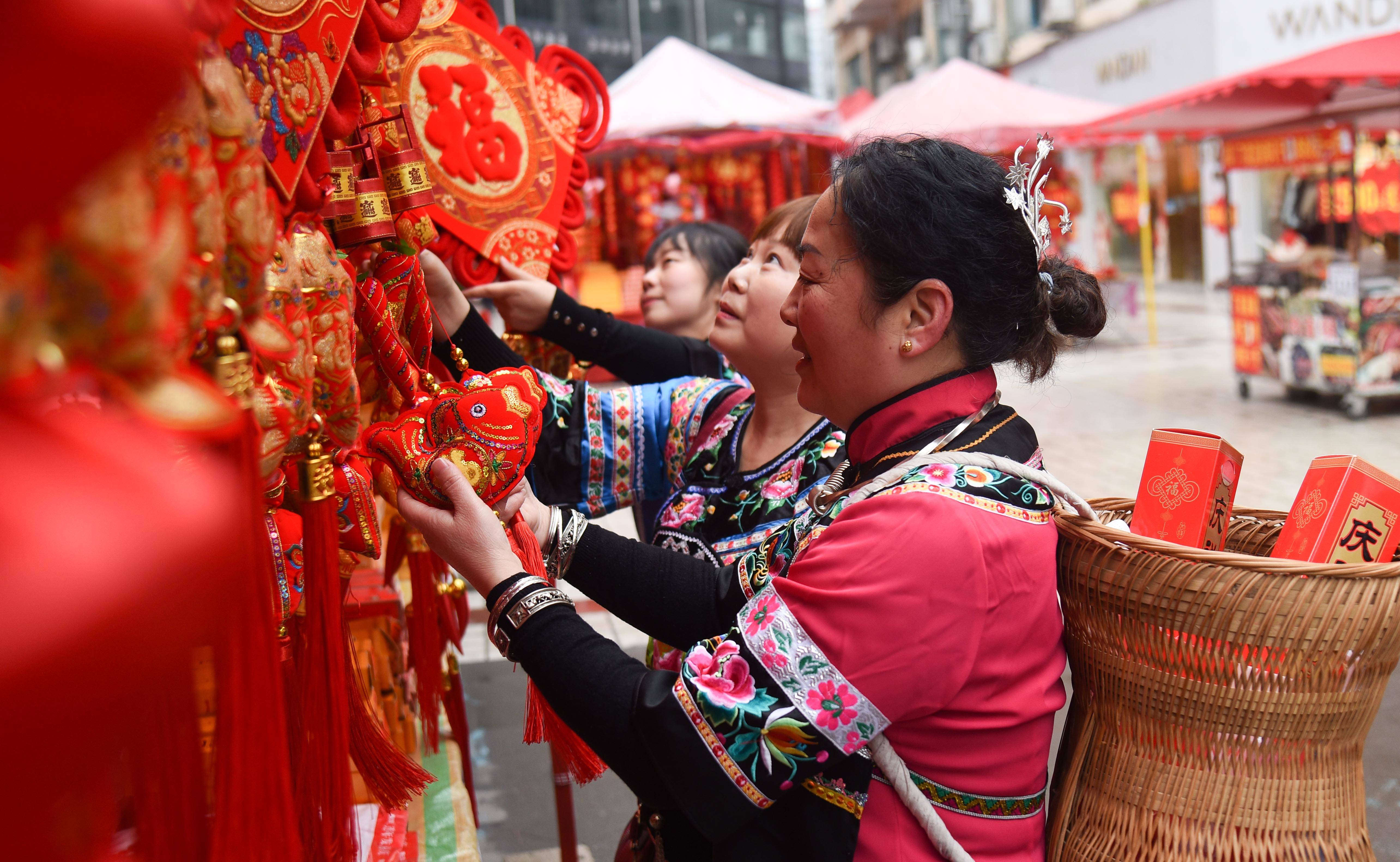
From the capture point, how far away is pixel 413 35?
58.0 inches

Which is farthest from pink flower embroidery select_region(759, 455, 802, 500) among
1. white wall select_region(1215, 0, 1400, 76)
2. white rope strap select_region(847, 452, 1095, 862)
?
white wall select_region(1215, 0, 1400, 76)

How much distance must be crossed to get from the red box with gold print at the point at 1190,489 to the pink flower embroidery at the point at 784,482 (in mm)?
486

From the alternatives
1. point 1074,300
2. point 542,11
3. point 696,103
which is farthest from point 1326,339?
point 542,11

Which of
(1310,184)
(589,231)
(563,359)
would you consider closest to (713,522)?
(563,359)

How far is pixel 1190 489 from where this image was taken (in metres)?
1.16

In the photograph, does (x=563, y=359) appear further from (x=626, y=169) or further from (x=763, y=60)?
(x=763, y=60)

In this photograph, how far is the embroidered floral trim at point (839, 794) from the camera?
3.32ft

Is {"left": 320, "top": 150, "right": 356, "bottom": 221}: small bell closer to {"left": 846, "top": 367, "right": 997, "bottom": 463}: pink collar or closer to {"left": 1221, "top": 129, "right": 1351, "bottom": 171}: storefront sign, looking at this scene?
{"left": 846, "top": 367, "right": 997, "bottom": 463}: pink collar

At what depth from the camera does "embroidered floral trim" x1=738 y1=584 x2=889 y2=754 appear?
36.8 inches

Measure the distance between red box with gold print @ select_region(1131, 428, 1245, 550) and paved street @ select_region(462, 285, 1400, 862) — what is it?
166mm

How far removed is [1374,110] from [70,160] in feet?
25.9

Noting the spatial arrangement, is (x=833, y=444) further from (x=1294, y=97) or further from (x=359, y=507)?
(x=1294, y=97)

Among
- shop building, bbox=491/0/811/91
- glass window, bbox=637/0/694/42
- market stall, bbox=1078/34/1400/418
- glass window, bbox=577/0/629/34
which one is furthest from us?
glass window, bbox=637/0/694/42

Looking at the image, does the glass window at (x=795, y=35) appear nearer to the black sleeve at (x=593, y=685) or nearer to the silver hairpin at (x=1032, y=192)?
the silver hairpin at (x=1032, y=192)
